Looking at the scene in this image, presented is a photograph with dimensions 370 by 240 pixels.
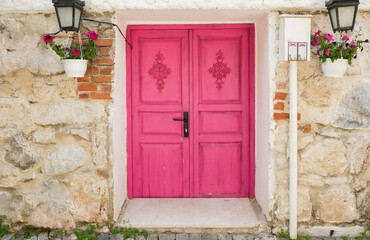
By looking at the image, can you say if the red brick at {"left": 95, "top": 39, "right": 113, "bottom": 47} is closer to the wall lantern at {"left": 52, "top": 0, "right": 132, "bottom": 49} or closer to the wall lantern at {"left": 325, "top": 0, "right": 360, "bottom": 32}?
the wall lantern at {"left": 52, "top": 0, "right": 132, "bottom": 49}

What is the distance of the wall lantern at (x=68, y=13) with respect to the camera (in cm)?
283

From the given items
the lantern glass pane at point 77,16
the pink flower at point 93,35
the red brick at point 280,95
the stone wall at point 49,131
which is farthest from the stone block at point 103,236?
the red brick at point 280,95

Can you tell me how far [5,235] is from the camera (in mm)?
3279

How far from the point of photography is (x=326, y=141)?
322 cm

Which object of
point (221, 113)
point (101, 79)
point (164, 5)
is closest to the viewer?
point (164, 5)

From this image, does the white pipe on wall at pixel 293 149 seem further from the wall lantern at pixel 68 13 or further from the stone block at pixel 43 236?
the stone block at pixel 43 236

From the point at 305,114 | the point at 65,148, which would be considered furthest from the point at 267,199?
the point at 65,148

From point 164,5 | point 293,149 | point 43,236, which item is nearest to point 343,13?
point 293,149

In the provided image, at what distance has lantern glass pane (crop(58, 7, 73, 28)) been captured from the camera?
2.86 meters

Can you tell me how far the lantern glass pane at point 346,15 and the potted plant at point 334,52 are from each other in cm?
16

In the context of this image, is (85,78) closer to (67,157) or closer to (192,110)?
(67,157)

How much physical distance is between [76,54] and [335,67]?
211 cm

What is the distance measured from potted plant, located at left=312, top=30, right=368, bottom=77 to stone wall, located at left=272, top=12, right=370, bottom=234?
131 millimetres

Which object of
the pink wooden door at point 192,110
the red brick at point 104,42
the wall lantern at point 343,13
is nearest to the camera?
the wall lantern at point 343,13
